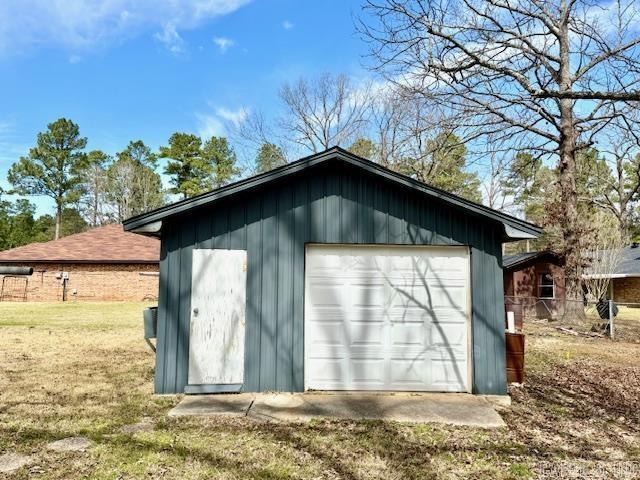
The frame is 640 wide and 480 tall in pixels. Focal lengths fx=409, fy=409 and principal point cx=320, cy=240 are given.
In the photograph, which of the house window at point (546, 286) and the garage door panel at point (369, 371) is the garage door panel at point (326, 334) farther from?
the house window at point (546, 286)

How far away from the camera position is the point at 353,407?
525cm

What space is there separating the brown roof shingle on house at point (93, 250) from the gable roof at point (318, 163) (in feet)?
55.8

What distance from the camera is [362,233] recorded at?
603cm

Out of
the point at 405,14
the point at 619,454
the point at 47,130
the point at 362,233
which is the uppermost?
the point at 47,130

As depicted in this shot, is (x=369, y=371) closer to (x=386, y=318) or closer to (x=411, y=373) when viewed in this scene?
(x=411, y=373)

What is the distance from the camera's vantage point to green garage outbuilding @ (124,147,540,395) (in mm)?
5766

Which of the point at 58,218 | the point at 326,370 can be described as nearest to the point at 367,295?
the point at 326,370

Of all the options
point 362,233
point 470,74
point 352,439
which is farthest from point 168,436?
point 470,74

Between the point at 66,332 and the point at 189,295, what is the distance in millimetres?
7560

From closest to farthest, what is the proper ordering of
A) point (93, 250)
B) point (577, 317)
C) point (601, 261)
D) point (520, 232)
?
point (520, 232), point (577, 317), point (601, 261), point (93, 250)

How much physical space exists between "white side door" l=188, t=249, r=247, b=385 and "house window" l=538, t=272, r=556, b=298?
17.9 meters

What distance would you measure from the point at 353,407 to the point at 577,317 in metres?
12.3

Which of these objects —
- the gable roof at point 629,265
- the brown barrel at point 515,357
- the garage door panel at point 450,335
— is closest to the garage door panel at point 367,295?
the garage door panel at point 450,335

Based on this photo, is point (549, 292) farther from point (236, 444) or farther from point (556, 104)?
point (236, 444)
